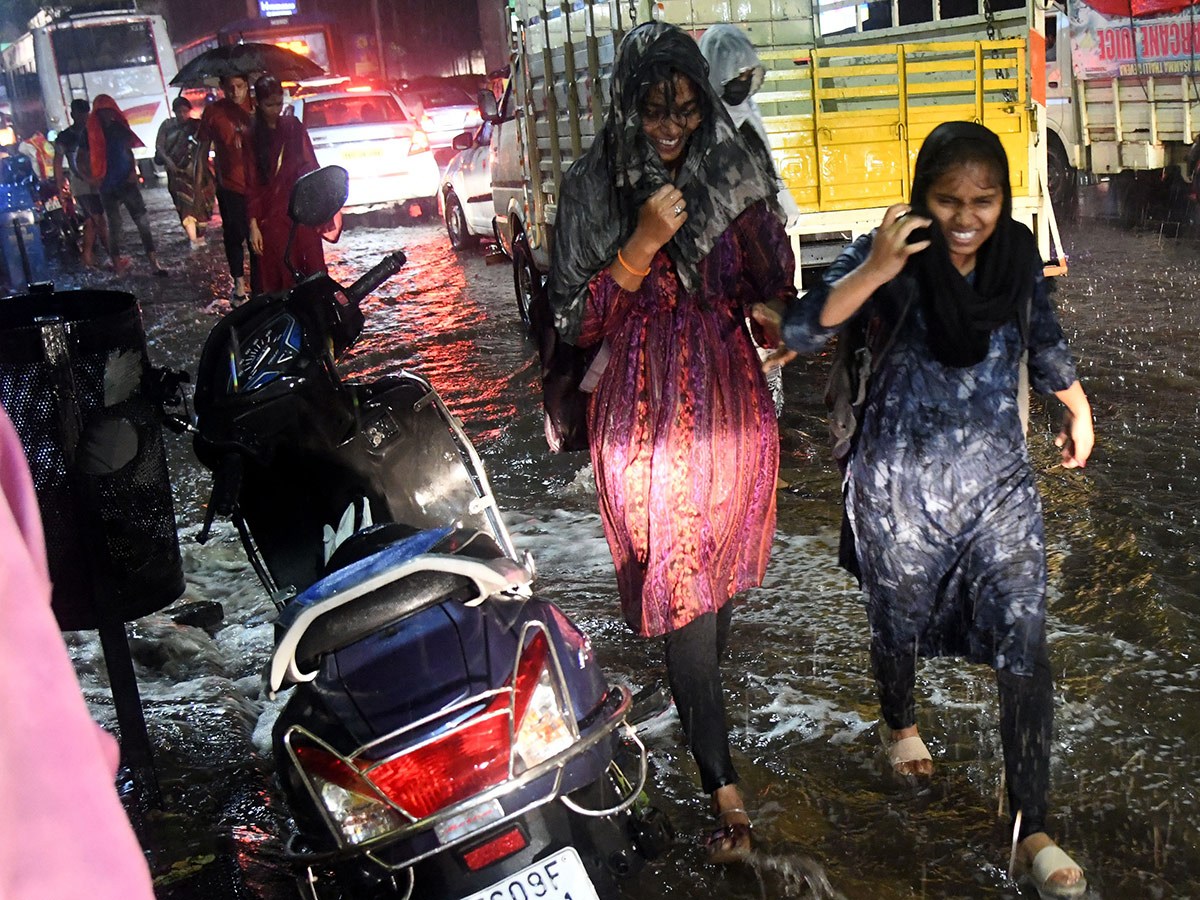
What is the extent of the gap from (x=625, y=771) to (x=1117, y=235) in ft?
36.6

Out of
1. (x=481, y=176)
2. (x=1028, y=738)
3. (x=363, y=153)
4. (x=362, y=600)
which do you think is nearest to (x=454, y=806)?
(x=362, y=600)

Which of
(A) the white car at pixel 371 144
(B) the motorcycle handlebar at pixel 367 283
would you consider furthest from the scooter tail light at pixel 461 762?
(A) the white car at pixel 371 144

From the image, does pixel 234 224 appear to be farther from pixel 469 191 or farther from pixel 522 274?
pixel 522 274

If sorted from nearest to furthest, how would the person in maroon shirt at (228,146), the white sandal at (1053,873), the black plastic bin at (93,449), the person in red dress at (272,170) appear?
1. the white sandal at (1053,873)
2. the black plastic bin at (93,449)
3. the person in red dress at (272,170)
4. the person in maroon shirt at (228,146)

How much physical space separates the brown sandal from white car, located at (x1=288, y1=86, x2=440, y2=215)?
46.9 feet

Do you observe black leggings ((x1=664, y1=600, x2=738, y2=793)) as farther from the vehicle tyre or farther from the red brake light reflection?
the vehicle tyre

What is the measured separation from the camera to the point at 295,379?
10.2 feet

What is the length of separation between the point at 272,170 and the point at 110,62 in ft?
74.5

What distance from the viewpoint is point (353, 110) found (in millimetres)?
16906

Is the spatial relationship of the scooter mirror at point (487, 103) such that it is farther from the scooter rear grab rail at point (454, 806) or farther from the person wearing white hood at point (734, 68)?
the scooter rear grab rail at point (454, 806)

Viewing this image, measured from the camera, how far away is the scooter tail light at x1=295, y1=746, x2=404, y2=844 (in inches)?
81.8

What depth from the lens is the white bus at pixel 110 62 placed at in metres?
26.7

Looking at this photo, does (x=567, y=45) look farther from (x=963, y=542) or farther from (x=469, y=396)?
(x=963, y=542)

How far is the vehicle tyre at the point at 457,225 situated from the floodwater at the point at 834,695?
781cm
